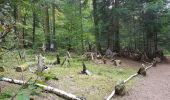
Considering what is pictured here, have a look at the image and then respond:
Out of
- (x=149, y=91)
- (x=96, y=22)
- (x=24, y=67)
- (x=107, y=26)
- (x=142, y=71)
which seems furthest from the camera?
(x=107, y=26)

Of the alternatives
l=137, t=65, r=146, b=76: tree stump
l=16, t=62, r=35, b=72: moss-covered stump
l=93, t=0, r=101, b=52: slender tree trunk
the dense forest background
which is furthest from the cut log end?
l=93, t=0, r=101, b=52: slender tree trunk

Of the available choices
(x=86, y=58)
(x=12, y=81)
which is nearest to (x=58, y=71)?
(x=12, y=81)

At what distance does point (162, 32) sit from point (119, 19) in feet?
14.4

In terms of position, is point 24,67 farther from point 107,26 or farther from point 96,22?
point 107,26

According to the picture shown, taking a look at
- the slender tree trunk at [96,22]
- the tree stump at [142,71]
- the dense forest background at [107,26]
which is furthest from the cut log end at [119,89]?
the slender tree trunk at [96,22]

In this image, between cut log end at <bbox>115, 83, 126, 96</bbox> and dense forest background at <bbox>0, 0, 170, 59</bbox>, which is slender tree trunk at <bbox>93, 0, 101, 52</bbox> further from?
cut log end at <bbox>115, 83, 126, 96</bbox>

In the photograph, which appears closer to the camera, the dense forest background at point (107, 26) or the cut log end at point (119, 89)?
the cut log end at point (119, 89)

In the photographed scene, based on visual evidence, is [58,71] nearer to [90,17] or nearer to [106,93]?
[106,93]

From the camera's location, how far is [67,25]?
2369 centimetres

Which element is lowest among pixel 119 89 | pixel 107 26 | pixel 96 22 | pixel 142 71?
pixel 142 71

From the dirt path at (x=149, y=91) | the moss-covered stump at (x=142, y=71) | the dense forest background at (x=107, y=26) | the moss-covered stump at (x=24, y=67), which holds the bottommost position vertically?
the dirt path at (x=149, y=91)

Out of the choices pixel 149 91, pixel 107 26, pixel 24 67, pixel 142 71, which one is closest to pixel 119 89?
pixel 149 91

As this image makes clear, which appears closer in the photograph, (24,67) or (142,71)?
(24,67)

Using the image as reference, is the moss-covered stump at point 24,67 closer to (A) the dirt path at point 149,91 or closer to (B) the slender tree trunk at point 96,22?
(A) the dirt path at point 149,91
